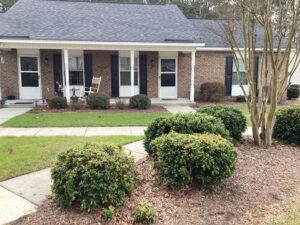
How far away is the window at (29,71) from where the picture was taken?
47.3 feet

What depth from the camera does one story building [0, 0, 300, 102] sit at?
13.3 m

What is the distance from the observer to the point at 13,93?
14.4 metres

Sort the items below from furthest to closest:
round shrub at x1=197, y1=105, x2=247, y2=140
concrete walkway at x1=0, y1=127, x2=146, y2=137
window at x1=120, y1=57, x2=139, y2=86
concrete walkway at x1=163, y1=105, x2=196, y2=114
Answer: window at x1=120, y1=57, x2=139, y2=86, concrete walkway at x1=163, y1=105, x2=196, y2=114, concrete walkway at x1=0, y1=127, x2=146, y2=137, round shrub at x1=197, y1=105, x2=247, y2=140

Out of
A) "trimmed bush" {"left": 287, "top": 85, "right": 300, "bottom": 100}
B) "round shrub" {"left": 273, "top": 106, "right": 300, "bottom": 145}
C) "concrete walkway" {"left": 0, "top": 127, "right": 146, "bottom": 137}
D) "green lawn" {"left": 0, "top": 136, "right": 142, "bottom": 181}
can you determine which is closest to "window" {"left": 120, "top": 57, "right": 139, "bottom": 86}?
"concrete walkway" {"left": 0, "top": 127, "right": 146, "bottom": 137}

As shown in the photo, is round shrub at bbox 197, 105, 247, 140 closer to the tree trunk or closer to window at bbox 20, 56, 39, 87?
the tree trunk

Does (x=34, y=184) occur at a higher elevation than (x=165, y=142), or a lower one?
lower

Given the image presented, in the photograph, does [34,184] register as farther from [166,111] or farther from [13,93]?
[13,93]

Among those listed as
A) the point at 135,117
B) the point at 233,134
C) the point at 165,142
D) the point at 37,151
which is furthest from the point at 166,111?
the point at 165,142

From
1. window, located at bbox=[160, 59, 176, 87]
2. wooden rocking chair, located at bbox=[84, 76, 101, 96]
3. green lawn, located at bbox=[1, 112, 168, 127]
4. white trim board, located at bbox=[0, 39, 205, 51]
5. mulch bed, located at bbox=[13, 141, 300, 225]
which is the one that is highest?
white trim board, located at bbox=[0, 39, 205, 51]

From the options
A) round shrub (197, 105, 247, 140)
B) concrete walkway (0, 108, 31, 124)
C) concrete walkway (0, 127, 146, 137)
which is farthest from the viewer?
concrete walkway (0, 108, 31, 124)

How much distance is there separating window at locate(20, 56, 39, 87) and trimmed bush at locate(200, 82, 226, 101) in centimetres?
824

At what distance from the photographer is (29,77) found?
1451 cm

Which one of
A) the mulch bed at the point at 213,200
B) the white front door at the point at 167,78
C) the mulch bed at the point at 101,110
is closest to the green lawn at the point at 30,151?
the mulch bed at the point at 213,200

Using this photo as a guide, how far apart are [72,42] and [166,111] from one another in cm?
489
